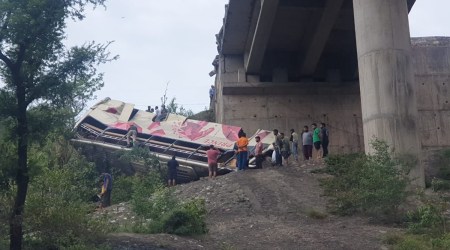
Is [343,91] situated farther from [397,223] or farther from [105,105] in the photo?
[397,223]

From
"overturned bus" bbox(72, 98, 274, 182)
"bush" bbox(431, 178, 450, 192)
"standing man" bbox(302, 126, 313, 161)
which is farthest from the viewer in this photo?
"overturned bus" bbox(72, 98, 274, 182)

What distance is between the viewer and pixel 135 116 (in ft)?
88.9

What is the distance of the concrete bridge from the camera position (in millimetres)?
27000

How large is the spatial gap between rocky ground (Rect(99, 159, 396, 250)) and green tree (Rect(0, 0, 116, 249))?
2.20 m

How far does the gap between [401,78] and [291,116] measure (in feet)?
35.5

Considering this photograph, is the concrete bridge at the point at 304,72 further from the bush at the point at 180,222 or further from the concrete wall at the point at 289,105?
the bush at the point at 180,222

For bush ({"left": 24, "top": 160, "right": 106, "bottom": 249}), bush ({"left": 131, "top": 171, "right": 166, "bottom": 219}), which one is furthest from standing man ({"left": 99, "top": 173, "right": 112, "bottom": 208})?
bush ({"left": 24, "top": 160, "right": 106, "bottom": 249})

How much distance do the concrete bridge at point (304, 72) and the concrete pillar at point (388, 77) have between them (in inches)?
170

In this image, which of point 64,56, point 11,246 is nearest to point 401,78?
point 64,56

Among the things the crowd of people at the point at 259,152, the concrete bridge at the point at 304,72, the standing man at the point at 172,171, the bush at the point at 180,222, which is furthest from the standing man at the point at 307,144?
the bush at the point at 180,222

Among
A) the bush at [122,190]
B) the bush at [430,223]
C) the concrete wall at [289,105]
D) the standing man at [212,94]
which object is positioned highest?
the standing man at [212,94]

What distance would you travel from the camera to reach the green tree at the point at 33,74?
38.9 ft

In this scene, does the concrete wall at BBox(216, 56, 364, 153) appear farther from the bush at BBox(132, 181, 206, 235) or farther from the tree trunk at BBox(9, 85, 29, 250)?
the tree trunk at BBox(9, 85, 29, 250)

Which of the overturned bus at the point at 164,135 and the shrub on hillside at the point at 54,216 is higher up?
the overturned bus at the point at 164,135
